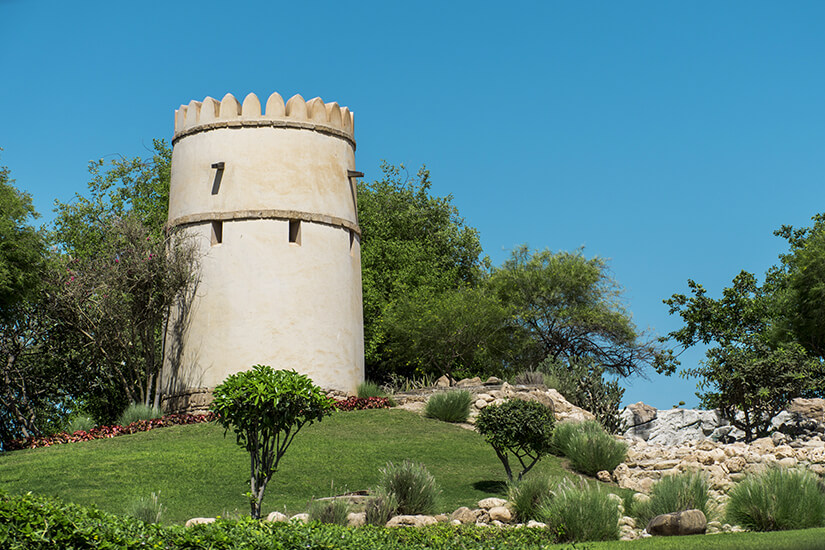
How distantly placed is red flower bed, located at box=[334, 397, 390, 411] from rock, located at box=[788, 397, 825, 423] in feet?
36.5

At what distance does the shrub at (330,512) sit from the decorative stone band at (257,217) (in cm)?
1266

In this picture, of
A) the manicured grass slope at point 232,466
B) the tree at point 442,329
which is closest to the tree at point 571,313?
the tree at point 442,329

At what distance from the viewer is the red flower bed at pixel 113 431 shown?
2022 centimetres

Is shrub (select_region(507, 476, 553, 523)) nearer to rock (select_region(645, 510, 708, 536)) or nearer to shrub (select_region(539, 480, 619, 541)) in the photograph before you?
shrub (select_region(539, 480, 619, 541))

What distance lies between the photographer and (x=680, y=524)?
10758 millimetres

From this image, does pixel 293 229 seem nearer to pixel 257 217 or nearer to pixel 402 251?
pixel 257 217

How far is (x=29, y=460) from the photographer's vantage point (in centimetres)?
1698

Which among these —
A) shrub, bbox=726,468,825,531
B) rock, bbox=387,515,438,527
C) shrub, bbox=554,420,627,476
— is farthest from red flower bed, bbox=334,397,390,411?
shrub, bbox=726,468,825,531

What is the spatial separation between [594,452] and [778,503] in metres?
5.90

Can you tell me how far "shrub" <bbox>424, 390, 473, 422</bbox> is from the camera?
69.6 ft

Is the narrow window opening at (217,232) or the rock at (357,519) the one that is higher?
the narrow window opening at (217,232)

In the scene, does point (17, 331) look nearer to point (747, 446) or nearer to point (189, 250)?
point (189, 250)

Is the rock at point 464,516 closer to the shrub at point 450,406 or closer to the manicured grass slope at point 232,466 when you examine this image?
the manicured grass slope at point 232,466

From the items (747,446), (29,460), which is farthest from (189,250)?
(747,446)
